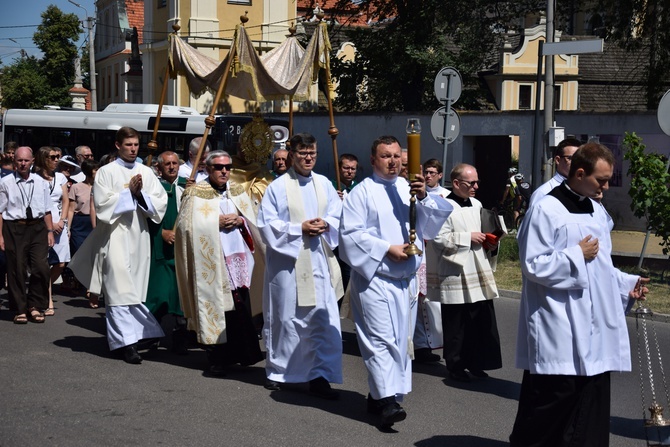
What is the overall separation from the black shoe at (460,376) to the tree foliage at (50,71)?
5055cm

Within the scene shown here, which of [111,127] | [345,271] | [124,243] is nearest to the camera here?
[124,243]

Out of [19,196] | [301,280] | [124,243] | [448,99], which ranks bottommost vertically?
[301,280]

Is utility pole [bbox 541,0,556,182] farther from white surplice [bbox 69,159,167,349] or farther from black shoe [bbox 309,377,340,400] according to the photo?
black shoe [bbox 309,377,340,400]

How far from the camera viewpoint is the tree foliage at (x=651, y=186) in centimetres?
1312

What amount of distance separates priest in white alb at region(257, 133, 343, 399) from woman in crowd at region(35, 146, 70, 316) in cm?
407

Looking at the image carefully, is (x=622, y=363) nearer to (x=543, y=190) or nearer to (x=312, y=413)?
(x=543, y=190)

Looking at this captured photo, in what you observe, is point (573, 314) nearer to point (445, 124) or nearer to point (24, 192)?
point (24, 192)

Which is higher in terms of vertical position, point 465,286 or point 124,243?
point 124,243

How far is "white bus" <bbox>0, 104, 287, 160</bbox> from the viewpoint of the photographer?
82.0 feet

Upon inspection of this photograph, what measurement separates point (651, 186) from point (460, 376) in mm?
6161

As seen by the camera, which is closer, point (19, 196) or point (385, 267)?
point (385, 267)

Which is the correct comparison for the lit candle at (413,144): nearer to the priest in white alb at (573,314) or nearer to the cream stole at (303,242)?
→ the priest in white alb at (573,314)

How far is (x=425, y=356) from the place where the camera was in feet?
29.0

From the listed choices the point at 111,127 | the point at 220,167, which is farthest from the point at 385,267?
the point at 111,127
